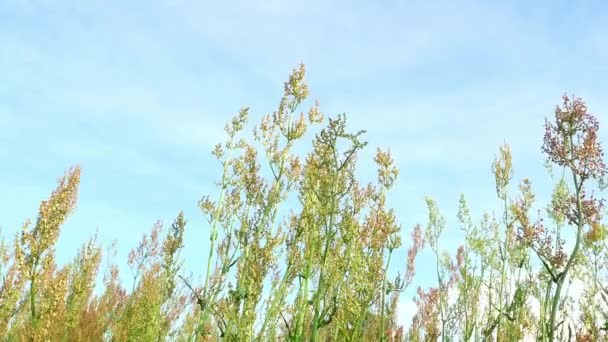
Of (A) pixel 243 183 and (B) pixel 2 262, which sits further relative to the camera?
(B) pixel 2 262

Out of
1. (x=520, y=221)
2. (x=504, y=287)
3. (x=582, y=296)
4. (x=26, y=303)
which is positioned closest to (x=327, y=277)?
(x=520, y=221)

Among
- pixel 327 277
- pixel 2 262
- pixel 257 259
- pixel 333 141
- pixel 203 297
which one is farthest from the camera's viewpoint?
pixel 2 262

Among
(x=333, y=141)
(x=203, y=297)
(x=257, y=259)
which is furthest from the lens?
(x=203, y=297)

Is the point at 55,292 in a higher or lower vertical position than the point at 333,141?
lower

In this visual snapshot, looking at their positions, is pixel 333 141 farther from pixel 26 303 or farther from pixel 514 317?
pixel 26 303

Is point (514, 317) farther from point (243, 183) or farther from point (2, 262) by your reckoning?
point (2, 262)

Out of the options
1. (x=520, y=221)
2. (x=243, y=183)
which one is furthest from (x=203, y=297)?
(x=520, y=221)

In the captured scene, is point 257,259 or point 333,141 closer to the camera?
point 257,259

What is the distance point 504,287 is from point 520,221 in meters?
1.74

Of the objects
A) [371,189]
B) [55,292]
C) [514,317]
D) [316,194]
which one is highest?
Answer: [371,189]

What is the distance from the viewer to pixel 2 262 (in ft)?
44.4

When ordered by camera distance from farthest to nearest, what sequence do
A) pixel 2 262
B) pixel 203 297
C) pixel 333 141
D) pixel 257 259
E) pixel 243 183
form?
pixel 2 262 < pixel 243 183 < pixel 203 297 < pixel 333 141 < pixel 257 259

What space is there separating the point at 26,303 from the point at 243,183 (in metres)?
6.25

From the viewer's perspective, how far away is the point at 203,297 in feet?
28.1
